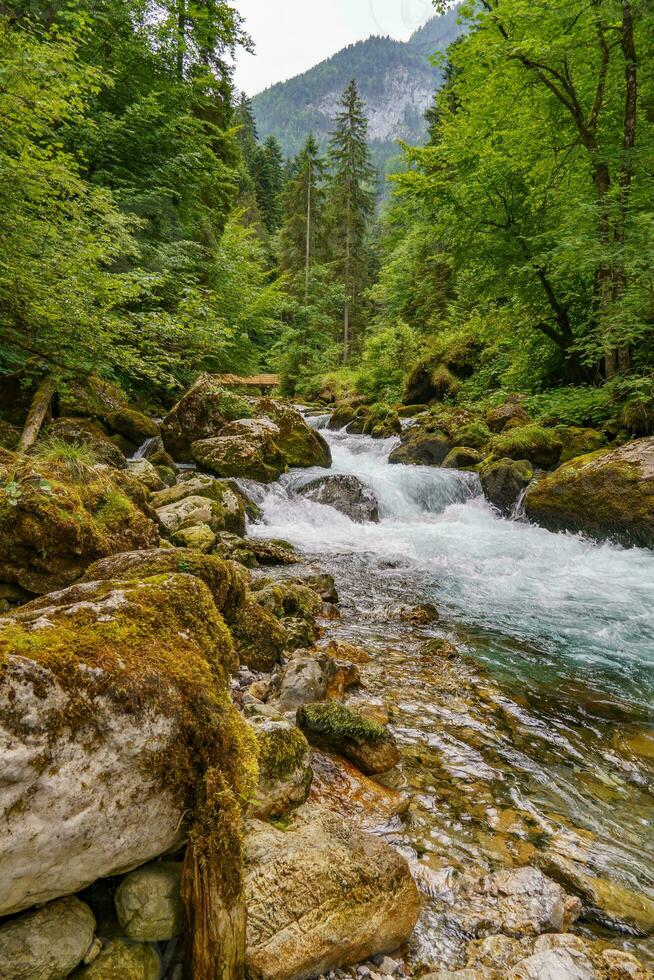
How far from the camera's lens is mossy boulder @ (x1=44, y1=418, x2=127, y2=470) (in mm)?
8711

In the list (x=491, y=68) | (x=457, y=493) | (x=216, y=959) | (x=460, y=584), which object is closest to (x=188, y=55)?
(x=491, y=68)

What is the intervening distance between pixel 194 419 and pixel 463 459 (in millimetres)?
7703

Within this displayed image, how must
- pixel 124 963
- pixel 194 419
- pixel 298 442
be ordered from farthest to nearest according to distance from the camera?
pixel 298 442, pixel 194 419, pixel 124 963

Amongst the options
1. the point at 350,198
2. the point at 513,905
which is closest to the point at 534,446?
the point at 513,905

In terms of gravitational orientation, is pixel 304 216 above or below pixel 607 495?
above

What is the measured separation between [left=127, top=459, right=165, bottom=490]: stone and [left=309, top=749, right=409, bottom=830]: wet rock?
7.01 m

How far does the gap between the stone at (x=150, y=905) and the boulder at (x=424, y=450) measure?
1359cm

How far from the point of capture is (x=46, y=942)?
139 centimetres

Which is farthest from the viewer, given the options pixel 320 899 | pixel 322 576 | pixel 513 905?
pixel 322 576

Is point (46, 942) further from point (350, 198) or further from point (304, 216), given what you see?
point (350, 198)

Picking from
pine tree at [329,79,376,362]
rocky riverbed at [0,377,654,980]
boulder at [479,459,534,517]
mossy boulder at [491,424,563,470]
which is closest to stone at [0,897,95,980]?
rocky riverbed at [0,377,654,980]

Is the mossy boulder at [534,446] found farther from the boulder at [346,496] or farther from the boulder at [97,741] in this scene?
the boulder at [97,741]

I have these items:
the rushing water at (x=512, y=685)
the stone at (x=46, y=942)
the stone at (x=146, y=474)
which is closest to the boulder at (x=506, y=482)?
the rushing water at (x=512, y=685)

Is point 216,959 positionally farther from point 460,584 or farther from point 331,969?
point 460,584
